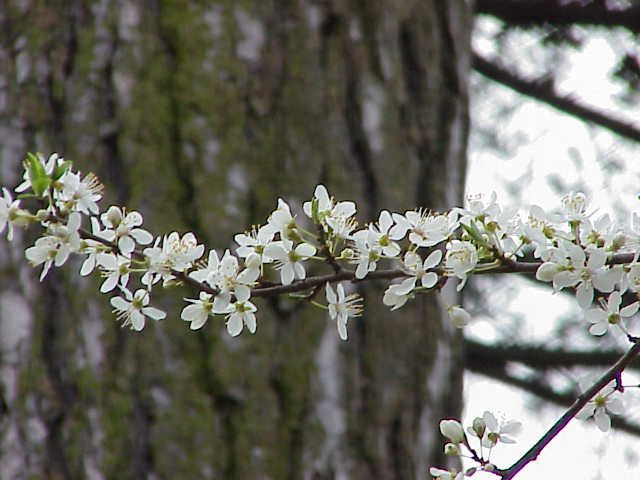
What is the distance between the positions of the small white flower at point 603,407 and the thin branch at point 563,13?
1.77 meters

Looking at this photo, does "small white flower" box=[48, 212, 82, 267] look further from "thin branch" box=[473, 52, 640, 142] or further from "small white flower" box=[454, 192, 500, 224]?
"thin branch" box=[473, 52, 640, 142]

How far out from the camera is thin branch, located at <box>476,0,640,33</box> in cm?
245

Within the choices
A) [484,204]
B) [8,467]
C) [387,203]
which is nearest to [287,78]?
[387,203]

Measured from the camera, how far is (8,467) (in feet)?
4.87

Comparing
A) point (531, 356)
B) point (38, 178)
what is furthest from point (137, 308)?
point (531, 356)

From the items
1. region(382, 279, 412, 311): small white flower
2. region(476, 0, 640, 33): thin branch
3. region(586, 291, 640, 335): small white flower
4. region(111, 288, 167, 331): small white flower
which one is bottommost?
region(586, 291, 640, 335): small white flower

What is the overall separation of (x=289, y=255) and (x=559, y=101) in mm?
1783

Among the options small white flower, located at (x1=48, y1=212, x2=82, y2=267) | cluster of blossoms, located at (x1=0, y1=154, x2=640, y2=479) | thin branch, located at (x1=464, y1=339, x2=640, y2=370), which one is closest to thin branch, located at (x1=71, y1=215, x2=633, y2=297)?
cluster of blossoms, located at (x1=0, y1=154, x2=640, y2=479)

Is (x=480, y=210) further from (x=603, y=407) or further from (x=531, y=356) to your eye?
(x=531, y=356)

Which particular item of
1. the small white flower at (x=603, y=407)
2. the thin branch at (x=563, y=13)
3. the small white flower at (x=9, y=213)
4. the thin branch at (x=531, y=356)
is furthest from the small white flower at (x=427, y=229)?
the thin branch at (x=563, y=13)

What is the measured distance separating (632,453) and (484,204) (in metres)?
Answer: 2.55

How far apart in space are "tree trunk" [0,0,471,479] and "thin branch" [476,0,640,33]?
830 mm

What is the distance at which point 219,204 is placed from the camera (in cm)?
157

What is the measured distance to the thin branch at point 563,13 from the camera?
2.45 m
